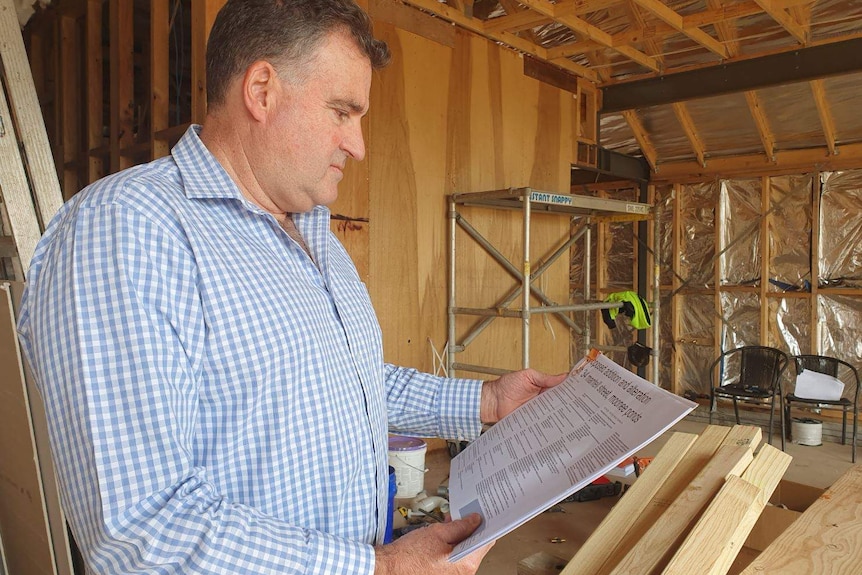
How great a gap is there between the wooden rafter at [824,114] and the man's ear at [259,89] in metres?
5.78

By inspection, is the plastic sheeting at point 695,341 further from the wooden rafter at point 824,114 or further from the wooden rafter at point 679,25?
the wooden rafter at point 679,25

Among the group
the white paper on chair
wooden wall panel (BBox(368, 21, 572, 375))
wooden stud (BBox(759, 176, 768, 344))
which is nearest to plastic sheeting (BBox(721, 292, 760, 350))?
wooden stud (BBox(759, 176, 768, 344))

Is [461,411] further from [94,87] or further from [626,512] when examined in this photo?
[94,87]

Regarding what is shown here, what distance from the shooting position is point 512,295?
482 cm

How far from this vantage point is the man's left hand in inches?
56.7

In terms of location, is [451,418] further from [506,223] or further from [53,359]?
[506,223]

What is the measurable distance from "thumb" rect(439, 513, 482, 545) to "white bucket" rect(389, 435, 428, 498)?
108 inches

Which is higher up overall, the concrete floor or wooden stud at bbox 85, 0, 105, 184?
wooden stud at bbox 85, 0, 105, 184

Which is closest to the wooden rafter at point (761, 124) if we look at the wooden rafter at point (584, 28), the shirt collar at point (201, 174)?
the wooden rafter at point (584, 28)

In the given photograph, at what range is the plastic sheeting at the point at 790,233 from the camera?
6.46 meters

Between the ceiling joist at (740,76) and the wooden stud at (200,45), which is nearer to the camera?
the wooden stud at (200,45)

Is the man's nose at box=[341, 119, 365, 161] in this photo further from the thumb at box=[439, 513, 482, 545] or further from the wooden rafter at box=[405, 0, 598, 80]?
the wooden rafter at box=[405, 0, 598, 80]

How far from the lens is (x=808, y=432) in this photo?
18.5ft

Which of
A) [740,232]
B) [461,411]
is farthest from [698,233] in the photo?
[461,411]
